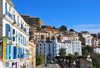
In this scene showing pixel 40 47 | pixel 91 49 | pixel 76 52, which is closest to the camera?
pixel 40 47

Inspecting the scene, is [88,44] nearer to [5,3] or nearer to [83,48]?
[83,48]

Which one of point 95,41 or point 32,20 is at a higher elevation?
point 32,20

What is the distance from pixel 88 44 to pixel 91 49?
16.4m

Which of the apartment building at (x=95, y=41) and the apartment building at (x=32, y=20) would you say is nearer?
the apartment building at (x=95, y=41)

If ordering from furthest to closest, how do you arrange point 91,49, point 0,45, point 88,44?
point 88,44, point 91,49, point 0,45

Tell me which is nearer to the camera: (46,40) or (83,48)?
(46,40)

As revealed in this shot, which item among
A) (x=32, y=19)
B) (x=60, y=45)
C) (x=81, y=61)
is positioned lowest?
(x=81, y=61)

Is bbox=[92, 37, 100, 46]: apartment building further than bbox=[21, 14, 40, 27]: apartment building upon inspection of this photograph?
No

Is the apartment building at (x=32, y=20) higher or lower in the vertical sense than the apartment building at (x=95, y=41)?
higher

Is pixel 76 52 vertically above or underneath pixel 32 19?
underneath

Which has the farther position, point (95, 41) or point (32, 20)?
A: point (32, 20)

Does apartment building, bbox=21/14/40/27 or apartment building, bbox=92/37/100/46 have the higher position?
apartment building, bbox=21/14/40/27

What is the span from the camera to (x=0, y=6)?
1571cm

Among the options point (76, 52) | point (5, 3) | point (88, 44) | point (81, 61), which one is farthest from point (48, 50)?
point (5, 3)
